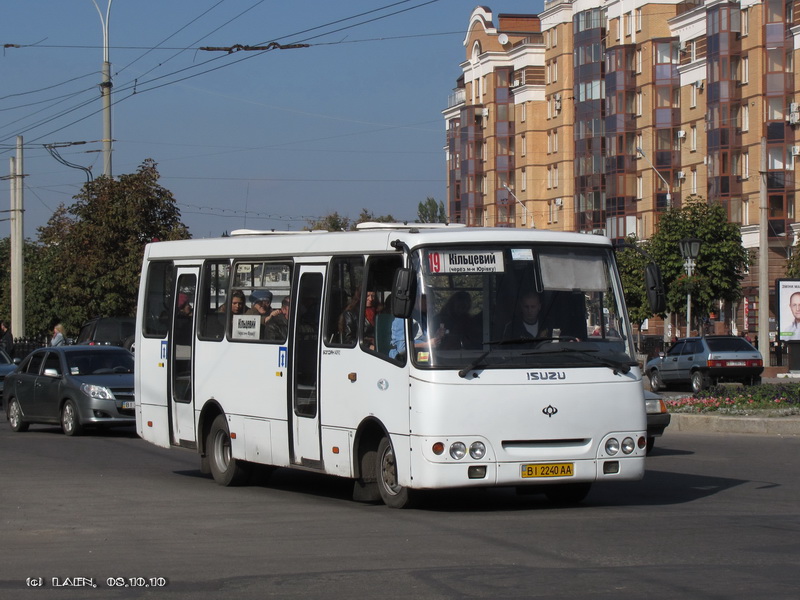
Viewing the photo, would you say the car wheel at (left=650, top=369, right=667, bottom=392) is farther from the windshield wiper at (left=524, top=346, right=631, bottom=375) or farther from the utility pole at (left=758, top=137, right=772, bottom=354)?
the windshield wiper at (left=524, top=346, right=631, bottom=375)

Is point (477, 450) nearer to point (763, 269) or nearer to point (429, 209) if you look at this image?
point (763, 269)

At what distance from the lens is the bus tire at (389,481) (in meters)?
12.2

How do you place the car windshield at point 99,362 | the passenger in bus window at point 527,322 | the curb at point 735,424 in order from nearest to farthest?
the passenger in bus window at point 527,322 → the curb at point 735,424 → the car windshield at point 99,362

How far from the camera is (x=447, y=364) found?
11695 mm

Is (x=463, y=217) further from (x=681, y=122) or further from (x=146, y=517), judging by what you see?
(x=146, y=517)

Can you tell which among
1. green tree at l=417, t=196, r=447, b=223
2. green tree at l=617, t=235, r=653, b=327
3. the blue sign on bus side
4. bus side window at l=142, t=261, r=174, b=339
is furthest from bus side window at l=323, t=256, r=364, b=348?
green tree at l=417, t=196, r=447, b=223

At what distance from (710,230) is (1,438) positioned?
4012cm

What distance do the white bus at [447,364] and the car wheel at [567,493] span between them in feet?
0.06

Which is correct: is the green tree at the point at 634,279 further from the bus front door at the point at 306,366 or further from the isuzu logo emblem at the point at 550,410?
the isuzu logo emblem at the point at 550,410

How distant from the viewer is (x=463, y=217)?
10250cm

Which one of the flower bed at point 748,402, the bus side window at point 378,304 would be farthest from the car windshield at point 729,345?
the bus side window at point 378,304

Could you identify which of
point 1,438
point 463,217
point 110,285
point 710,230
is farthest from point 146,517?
point 463,217

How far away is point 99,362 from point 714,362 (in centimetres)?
2128

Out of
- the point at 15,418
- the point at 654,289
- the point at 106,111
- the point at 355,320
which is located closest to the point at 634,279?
the point at 106,111
